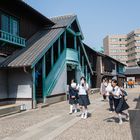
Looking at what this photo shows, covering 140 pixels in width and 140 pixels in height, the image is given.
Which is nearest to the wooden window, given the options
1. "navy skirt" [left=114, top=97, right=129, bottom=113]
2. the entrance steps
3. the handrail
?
the handrail

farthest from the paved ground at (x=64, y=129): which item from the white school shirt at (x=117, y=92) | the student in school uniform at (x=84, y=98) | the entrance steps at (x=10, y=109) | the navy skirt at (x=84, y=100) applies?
the entrance steps at (x=10, y=109)

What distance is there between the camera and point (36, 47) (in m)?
17.0

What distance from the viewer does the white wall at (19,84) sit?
15.4 metres

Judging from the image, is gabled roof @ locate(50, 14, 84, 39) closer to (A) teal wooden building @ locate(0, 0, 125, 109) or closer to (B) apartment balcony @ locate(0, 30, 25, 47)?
(A) teal wooden building @ locate(0, 0, 125, 109)

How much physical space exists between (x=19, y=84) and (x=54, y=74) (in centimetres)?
355

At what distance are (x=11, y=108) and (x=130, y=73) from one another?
183 ft

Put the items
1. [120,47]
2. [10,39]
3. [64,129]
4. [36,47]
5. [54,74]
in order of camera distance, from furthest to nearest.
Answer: [120,47] < [54,74] < [36,47] < [10,39] < [64,129]

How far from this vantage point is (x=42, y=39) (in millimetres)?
18516

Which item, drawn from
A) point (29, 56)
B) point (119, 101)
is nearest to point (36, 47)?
point (29, 56)

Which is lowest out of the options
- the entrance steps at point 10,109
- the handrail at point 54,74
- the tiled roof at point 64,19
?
the entrance steps at point 10,109

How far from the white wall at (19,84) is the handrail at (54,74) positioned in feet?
6.28

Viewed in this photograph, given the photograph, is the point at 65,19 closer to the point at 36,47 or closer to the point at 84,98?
the point at 36,47

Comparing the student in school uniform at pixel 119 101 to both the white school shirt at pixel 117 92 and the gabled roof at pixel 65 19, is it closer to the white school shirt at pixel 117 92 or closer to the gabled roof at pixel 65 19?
the white school shirt at pixel 117 92

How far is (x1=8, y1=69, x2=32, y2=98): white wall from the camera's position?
50.6 ft
